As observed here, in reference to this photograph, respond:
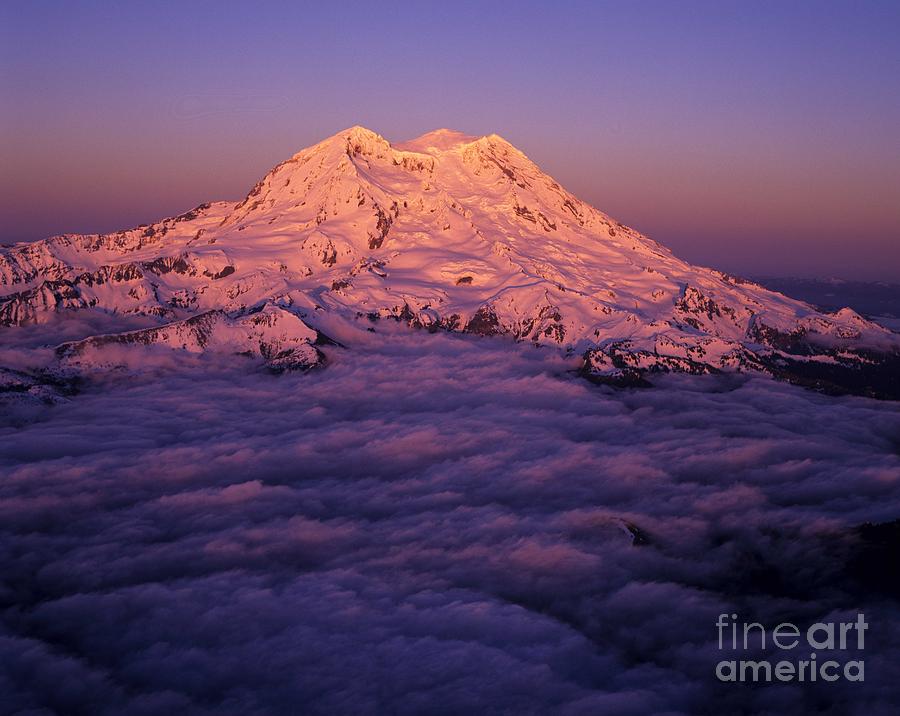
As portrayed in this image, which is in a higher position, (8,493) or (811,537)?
(8,493)

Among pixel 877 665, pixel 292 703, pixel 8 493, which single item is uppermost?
pixel 8 493

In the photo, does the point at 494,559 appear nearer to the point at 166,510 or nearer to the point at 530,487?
the point at 530,487

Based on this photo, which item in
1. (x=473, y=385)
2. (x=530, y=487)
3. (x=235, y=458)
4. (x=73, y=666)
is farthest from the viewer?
(x=473, y=385)

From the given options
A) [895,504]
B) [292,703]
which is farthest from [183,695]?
[895,504]

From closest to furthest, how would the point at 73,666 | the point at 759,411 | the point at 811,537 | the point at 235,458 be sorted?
the point at 73,666
the point at 811,537
the point at 235,458
the point at 759,411

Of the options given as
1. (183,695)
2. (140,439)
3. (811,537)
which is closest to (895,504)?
(811,537)

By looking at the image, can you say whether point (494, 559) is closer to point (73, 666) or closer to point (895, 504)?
point (73, 666)

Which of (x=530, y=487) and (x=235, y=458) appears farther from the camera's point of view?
(x=235, y=458)
